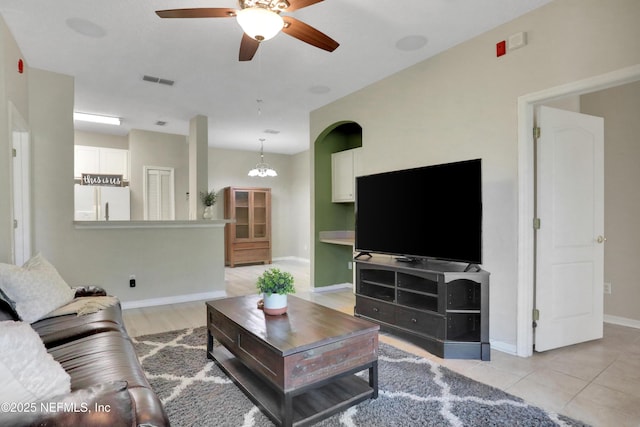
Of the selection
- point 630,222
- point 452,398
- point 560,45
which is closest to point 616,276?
point 630,222

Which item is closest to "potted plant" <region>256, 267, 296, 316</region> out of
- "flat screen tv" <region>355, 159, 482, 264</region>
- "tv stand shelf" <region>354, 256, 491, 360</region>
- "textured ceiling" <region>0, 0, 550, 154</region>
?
"tv stand shelf" <region>354, 256, 491, 360</region>

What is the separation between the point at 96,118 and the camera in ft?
17.9

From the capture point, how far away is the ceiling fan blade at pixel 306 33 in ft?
7.04

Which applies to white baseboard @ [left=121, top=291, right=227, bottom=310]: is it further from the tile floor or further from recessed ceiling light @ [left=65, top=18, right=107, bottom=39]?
recessed ceiling light @ [left=65, top=18, right=107, bottom=39]

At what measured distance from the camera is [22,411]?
3.17ft

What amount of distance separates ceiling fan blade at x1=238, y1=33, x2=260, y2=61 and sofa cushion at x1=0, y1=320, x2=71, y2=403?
6.68 feet

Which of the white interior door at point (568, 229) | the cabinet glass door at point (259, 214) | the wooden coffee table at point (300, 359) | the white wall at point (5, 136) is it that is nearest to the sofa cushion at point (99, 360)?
the wooden coffee table at point (300, 359)

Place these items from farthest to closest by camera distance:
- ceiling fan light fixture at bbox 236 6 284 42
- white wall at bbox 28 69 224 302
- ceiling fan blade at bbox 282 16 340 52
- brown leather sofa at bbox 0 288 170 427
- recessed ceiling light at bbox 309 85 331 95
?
recessed ceiling light at bbox 309 85 331 95, white wall at bbox 28 69 224 302, ceiling fan blade at bbox 282 16 340 52, ceiling fan light fixture at bbox 236 6 284 42, brown leather sofa at bbox 0 288 170 427

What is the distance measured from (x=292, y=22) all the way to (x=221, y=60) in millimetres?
1663

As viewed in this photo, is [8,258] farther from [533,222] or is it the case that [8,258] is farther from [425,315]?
[533,222]

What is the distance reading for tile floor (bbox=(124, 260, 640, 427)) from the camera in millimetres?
2018

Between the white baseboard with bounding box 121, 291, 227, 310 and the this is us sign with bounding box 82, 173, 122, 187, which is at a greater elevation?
the this is us sign with bounding box 82, 173, 122, 187

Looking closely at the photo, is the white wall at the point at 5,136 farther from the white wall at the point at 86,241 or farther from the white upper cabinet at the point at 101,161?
the white upper cabinet at the point at 101,161

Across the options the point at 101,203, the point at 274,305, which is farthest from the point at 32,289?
the point at 101,203
